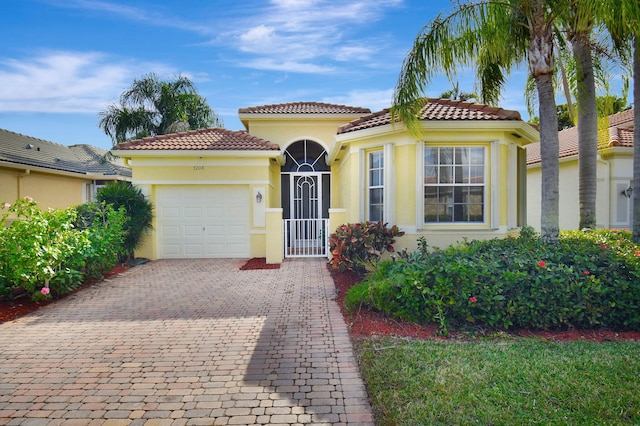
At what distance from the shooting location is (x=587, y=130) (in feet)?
34.8

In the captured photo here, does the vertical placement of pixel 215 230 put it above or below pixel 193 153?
below

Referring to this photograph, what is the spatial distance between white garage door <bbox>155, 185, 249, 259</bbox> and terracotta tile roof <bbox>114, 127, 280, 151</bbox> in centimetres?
135

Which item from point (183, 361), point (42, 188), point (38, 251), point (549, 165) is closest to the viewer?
point (183, 361)

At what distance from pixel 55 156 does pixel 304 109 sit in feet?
48.2

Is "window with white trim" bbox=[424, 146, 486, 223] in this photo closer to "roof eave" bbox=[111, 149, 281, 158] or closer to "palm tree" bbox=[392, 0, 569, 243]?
"palm tree" bbox=[392, 0, 569, 243]

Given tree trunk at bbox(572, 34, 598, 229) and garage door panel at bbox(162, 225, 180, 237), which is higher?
tree trunk at bbox(572, 34, 598, 229)

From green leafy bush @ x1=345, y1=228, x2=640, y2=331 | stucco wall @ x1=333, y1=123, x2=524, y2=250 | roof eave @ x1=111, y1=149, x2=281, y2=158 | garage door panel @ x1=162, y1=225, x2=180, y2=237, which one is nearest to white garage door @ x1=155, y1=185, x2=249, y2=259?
garage door panel @ x1=162, y1=225, x2=180, y2=237

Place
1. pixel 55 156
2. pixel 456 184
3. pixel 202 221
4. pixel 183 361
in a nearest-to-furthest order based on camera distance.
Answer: pixel 183 361, pixel 456 184, pixel 202 221, pixel 55 156

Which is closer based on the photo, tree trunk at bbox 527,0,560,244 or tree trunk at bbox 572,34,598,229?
tree trunk at bbox 527,0,560,244

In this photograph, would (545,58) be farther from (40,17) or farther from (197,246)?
(40,17)

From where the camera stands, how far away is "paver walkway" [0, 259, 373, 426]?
347cm

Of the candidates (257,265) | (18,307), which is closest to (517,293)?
(257,265)

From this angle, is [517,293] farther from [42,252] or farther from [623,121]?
[623,121]

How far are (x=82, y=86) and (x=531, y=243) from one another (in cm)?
1427
